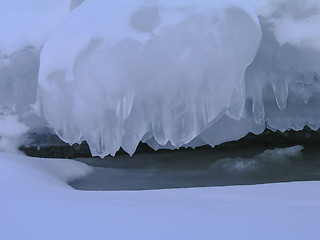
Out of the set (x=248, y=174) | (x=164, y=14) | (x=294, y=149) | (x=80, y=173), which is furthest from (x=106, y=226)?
(x=294, y=149)

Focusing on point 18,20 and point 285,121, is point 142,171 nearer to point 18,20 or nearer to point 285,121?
point 285,121

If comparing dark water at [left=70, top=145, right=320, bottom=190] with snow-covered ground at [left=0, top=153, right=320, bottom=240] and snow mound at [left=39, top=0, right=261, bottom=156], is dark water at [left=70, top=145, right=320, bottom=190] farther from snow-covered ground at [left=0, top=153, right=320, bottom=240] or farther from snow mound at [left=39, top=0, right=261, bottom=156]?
snow-covered ground at [left=0, top=153, right=320, bottom=240]

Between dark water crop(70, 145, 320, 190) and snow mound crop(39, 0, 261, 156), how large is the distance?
1.27 ft

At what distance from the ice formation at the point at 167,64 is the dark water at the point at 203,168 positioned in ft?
1.18

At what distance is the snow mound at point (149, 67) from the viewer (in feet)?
4.94

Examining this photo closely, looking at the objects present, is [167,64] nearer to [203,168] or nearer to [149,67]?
[149,67]

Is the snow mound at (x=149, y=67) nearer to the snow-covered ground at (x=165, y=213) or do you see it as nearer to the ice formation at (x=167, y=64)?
the ice formation at (x=167, y=64)

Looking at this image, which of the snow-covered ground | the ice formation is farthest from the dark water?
the snow-covered ground

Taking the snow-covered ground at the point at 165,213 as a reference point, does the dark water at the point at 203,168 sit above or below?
below

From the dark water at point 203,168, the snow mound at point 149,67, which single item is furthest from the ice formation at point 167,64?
the dark water at point 203,168

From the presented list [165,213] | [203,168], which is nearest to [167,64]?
[165,213]

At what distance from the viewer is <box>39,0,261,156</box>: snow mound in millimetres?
1507

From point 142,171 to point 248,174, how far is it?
0.62 meters

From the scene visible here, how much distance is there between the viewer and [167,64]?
1.51 m
